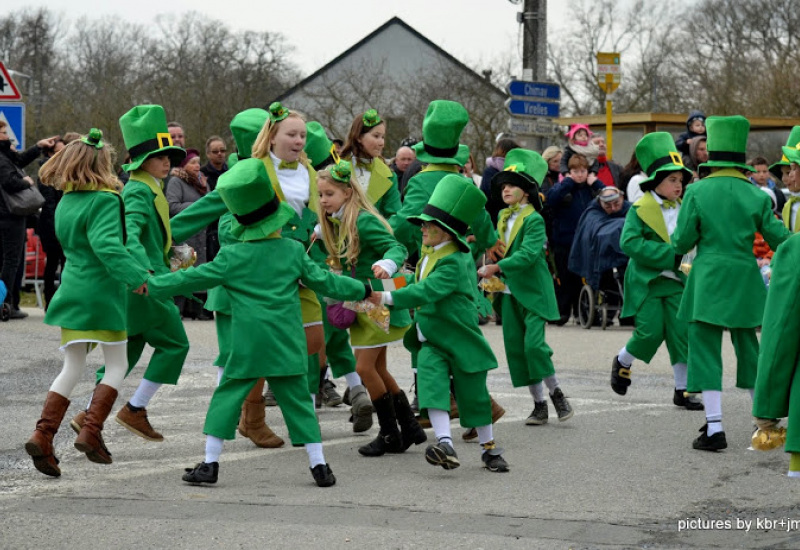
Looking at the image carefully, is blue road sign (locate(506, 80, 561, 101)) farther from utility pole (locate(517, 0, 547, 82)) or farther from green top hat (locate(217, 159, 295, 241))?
green top hat (locate(217, 159, 295, 241))

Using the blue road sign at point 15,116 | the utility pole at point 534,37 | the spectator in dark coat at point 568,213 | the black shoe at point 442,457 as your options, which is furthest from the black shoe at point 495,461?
the utility pole at point 534,37

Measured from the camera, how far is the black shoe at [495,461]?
754 cm

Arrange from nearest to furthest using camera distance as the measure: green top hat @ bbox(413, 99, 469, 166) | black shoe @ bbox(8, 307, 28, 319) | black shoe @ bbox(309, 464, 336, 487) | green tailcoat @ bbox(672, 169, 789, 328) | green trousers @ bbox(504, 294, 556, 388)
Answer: black shoe @ bbox(309, 464, 336, 487) → green tailcoat @ bbox(672, 169, 789, 328) → green top hat @ bbox(413, 99, 469, 166) → green trousers @ bbox(504, 294, 556, 388) → black shoe @ bbox(8, 307, 28, 319)

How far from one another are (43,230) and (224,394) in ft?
31.3

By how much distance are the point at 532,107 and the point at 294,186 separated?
11.3 meters

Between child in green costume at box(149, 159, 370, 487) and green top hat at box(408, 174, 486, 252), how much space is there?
33.9 inches

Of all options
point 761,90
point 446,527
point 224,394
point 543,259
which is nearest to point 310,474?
point 224,394

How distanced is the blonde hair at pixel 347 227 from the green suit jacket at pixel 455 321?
2.24 feet

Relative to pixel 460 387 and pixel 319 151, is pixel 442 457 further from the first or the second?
pixel 319 151

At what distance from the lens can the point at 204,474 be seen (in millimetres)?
7023

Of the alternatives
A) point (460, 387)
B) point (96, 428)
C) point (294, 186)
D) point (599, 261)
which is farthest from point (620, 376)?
point (599, 261)

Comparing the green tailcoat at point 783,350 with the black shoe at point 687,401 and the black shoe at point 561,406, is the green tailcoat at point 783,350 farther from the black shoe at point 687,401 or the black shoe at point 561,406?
the black shoe at point 687,401

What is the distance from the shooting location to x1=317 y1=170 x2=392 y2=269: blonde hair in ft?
26.8

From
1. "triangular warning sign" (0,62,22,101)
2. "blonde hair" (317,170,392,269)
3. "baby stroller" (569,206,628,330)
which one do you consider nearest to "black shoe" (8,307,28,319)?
"triangular warning sign" (0,62,22,101)
